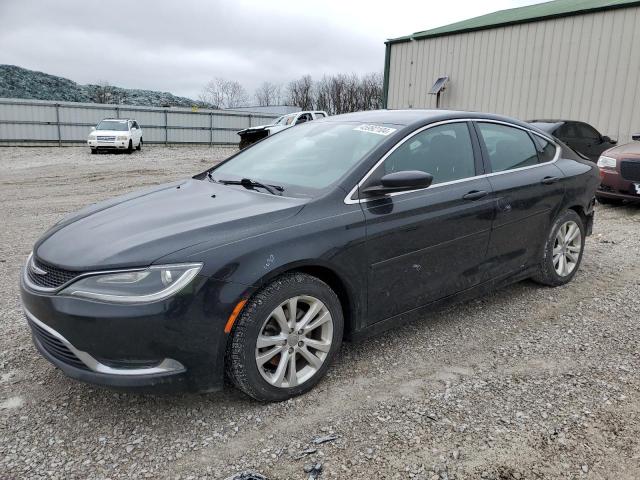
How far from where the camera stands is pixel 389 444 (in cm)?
246

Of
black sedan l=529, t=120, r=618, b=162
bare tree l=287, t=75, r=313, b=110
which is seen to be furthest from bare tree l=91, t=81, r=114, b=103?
black sedan l=529, t=120, r=618, b=162

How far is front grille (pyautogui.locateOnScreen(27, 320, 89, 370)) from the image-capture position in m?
2.47

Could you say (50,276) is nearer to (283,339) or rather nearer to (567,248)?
(283,339)

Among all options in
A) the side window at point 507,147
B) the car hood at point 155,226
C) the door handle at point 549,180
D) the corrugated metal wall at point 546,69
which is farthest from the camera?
the corrugated metal wall at point 546,69

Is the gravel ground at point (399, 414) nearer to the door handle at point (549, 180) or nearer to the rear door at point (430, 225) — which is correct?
the rear door at point (430, 225)

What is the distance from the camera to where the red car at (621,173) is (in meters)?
7.87

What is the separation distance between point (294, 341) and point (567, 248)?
119 inches

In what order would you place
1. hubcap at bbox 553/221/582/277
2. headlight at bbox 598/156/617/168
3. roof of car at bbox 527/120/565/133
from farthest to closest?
roof of car at bbox 527/120/565/133, headlight at bbox 598/156/617/168, hubcap at bbox 553/221/582/277

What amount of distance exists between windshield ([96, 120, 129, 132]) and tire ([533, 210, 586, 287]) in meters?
20.2

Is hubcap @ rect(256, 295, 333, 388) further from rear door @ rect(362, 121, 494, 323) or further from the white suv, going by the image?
the white suv

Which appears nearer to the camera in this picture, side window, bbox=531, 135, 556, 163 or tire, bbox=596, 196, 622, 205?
side window, bbox=531, 135, 556, 163

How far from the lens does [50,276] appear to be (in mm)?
2562

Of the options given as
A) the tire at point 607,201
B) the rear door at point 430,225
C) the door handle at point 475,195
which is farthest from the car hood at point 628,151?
the door handle at point 475,195

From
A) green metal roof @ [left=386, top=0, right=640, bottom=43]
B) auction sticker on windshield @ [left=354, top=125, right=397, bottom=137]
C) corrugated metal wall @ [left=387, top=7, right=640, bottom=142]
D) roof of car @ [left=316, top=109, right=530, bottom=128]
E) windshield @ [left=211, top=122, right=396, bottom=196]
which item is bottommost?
windshield @ [left=211, top=122, right=396, bottom=196]
